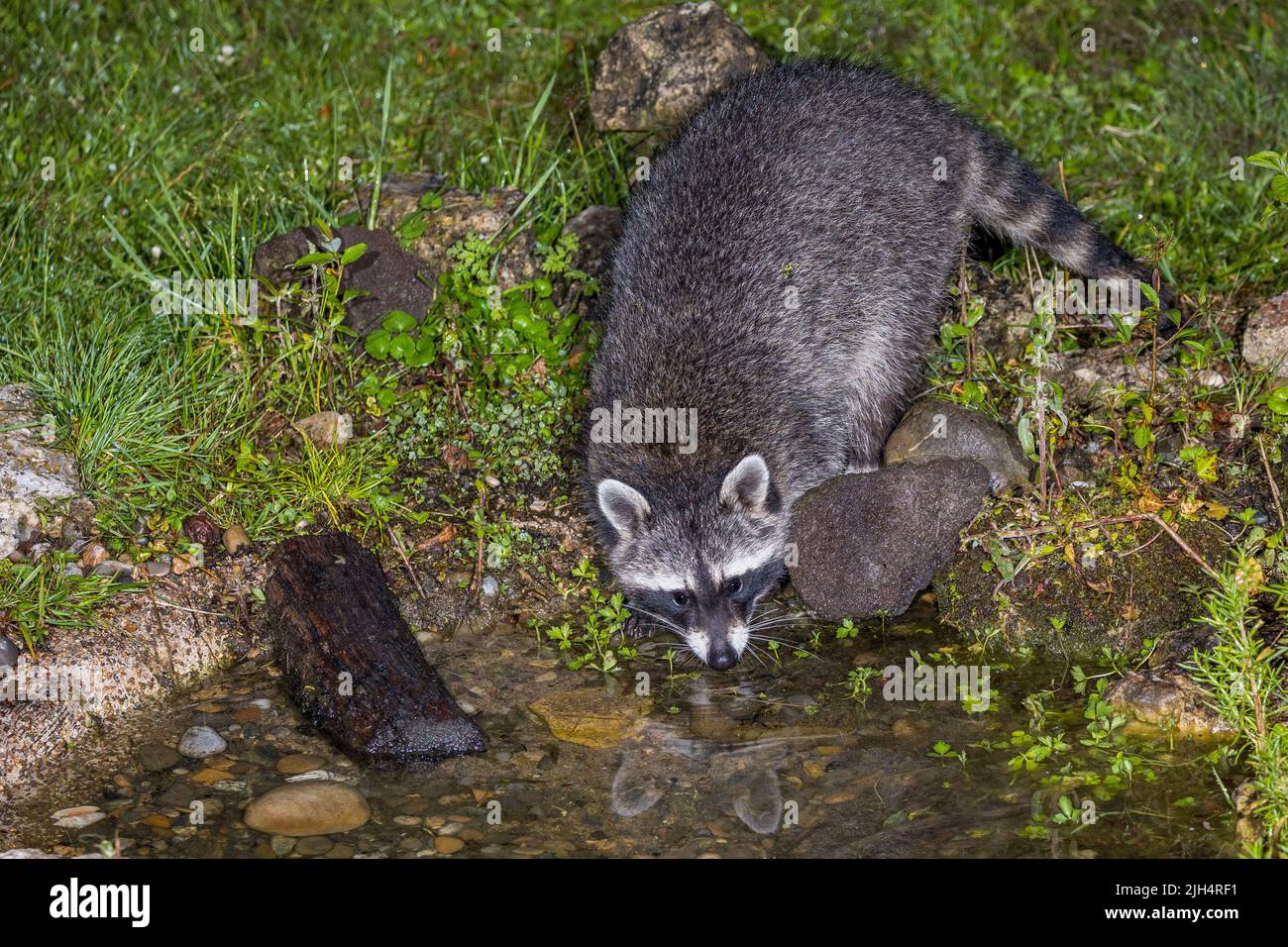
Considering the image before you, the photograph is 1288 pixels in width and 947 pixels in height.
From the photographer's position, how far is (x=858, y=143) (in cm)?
584

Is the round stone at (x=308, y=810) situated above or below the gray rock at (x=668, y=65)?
below

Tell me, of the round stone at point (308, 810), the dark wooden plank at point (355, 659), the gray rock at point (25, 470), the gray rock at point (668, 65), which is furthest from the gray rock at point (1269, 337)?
the gray rock at point (25, 470)

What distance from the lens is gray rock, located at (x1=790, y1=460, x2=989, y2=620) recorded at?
5277 mm

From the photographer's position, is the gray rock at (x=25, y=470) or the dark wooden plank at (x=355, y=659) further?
the gray rock at (x=25, y=470)

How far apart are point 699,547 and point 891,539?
760mm

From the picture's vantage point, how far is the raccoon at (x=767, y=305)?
5363 mm

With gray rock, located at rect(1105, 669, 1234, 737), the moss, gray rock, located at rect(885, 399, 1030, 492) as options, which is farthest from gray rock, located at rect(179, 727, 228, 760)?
gray rock, located at rect(1105, 669, 1234, 737)

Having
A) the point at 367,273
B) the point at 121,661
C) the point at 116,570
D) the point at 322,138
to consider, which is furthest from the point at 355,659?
the point at 322,138

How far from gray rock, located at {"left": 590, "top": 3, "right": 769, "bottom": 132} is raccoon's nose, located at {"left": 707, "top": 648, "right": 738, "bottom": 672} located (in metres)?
3.10

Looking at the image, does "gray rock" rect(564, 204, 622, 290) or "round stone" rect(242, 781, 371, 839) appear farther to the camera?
"gray rock" rect(564, 204, 622, 290)

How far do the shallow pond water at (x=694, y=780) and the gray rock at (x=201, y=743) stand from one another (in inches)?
1.2

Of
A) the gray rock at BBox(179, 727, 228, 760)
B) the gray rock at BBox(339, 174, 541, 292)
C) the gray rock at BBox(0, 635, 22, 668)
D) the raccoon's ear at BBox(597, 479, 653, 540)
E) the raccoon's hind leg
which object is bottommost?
the gray rock at BBox(179, 727, 228, 760)

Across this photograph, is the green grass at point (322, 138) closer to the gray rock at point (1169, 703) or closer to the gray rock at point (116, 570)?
the gray rock at point (116, 570)

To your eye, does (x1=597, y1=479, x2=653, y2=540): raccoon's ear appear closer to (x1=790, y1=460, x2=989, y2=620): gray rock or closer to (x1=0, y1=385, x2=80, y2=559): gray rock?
(x1=790, y1=460, x2=989, y2=620): gray rock
